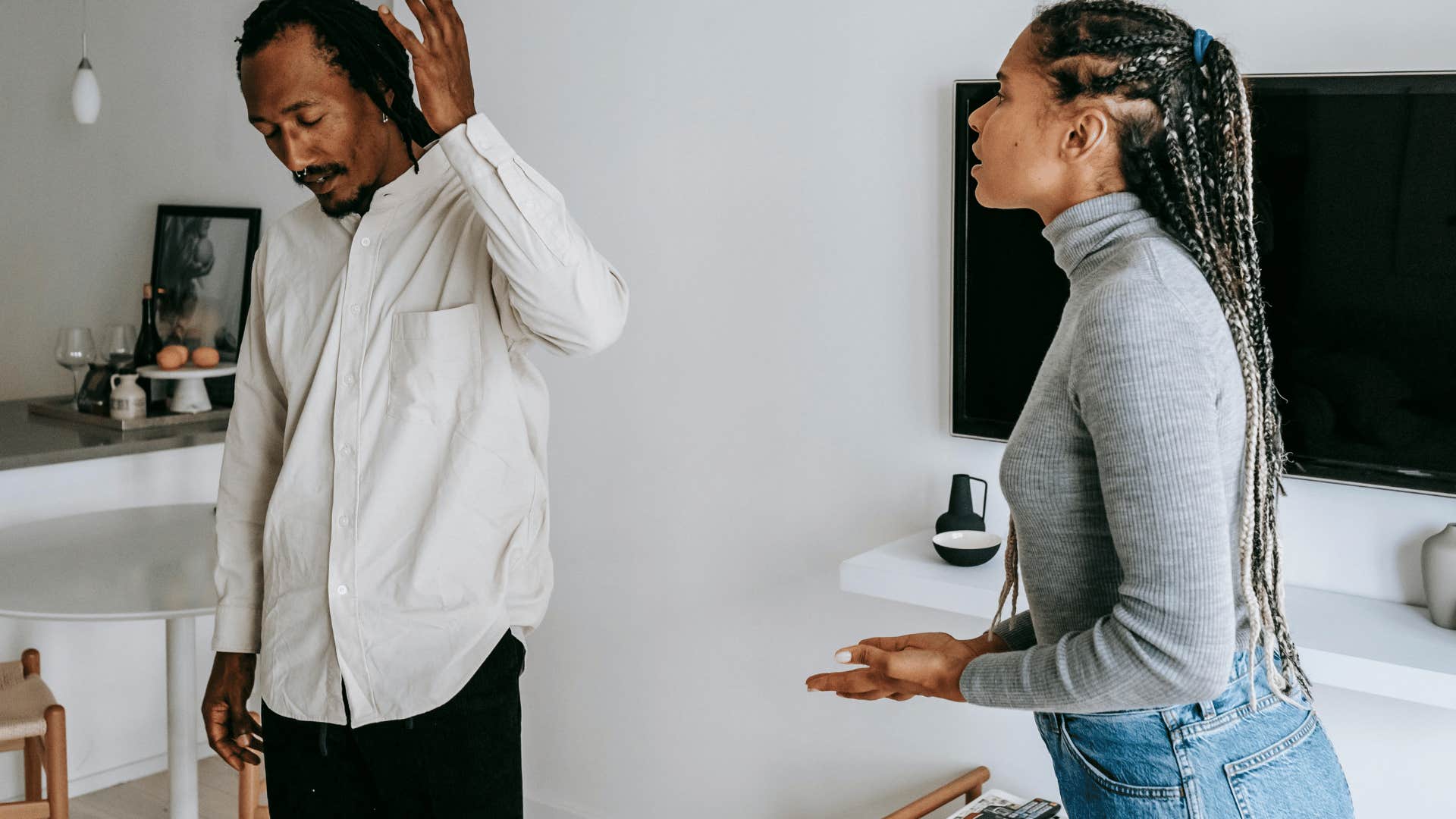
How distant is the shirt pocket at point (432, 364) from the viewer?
4.80ft

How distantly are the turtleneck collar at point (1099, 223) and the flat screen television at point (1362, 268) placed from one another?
2.91ft

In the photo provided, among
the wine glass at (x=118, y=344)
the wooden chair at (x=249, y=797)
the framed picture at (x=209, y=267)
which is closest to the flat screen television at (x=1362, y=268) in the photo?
the wooden chair at (x=249, y=797)

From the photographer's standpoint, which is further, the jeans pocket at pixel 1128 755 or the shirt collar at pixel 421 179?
the shirt collar at pixel 421 179

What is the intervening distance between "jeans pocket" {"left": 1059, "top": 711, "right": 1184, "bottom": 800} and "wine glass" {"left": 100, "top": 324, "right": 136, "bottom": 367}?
302 centimetres

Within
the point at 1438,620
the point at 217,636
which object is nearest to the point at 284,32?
the point at 217,636

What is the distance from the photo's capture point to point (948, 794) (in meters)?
2.22

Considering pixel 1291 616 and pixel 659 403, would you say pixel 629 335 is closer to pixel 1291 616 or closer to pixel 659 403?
pixel 659 403

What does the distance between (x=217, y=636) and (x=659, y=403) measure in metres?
1.25

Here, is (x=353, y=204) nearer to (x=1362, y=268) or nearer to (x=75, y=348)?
(x=1362, y=268)

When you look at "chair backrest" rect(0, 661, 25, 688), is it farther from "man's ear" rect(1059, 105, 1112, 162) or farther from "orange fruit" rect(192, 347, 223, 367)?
"man's ear" rect(1059, 105, 1112, 162)

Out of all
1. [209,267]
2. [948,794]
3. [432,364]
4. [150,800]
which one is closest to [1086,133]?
[432,364]

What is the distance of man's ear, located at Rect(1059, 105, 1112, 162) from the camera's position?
1.01 metres

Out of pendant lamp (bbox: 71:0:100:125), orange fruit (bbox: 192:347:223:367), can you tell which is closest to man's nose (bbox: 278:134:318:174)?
orange fruit (bbox: 192:347:223:367)

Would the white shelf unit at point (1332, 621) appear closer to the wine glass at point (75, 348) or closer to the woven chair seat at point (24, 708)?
the woven chair seat at point (24, 708)
